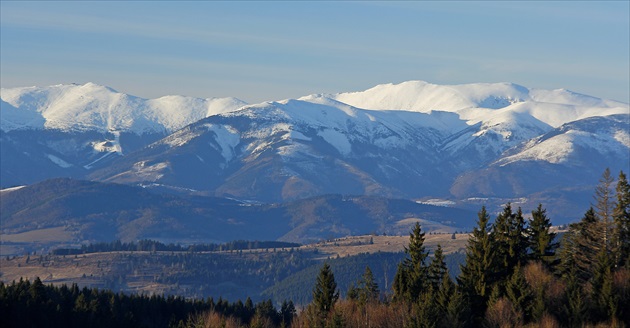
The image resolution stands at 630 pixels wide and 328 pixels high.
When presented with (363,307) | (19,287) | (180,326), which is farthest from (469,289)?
(19,287)

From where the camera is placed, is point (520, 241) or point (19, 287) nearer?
point (520, 241)

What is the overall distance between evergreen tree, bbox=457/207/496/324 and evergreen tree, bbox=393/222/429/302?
5.88 metres

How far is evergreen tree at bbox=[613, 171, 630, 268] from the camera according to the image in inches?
5832

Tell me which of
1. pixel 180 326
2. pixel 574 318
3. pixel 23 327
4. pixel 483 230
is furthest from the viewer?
pixel 180 326

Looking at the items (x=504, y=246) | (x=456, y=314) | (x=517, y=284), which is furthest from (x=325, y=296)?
(x=517, y=284)

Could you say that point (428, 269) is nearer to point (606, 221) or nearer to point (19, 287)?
point (606, 221)

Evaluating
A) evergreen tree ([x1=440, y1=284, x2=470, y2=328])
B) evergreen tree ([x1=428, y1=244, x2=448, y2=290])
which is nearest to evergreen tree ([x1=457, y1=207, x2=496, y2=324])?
evergreen tree ([x1=440, y1=284, x2=470, y2=328])

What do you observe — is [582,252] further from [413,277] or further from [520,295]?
[413,277]

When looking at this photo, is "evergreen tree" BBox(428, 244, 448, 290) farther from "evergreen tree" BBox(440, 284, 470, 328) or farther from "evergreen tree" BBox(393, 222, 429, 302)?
"evergreen tree" BBox(440, 284, 470, 328)

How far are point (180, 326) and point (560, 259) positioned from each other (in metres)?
64.6

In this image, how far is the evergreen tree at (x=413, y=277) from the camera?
15012 cm

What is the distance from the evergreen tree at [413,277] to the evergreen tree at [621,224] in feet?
72.5

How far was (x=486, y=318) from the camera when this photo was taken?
138375 millimetres

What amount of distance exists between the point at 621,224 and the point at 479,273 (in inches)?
725
